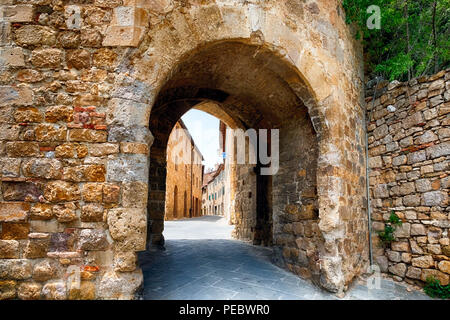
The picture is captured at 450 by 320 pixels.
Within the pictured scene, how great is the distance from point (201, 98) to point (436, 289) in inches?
167

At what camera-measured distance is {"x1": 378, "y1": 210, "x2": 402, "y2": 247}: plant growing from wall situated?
383 cm

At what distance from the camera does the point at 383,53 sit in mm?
4633

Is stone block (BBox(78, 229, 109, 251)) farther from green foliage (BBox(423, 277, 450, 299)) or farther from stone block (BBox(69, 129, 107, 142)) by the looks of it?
green foliage (BBox(423, 277, 450, 299))

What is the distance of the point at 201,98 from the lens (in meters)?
4.67

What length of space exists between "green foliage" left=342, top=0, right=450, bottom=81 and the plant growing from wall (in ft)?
6.81

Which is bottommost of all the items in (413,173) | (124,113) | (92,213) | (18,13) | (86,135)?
(92,213)

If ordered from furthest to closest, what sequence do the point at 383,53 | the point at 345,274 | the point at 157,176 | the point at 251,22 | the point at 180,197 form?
1. the point at 180,197
2. the point at 157,176
3. the point at 383,53
4. the point at 345,274
5. the point at 251,22

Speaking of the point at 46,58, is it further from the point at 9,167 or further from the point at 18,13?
the point at 9,167

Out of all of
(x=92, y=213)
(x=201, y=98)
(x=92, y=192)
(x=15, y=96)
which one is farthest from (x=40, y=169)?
(x=201, y=98)

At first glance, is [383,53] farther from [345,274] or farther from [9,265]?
[9,265]

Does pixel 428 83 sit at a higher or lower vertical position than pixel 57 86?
higher

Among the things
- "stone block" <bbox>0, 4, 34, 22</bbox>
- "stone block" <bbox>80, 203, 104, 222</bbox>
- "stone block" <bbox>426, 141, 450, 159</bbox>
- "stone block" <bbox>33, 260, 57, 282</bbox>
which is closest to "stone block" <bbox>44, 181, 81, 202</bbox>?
"stone block" <bbox>80, 203, 104, 222</bbox>

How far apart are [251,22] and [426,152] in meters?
2.87

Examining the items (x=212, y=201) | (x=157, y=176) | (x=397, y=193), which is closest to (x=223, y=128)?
(x=157, y=176)
